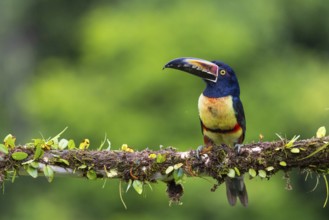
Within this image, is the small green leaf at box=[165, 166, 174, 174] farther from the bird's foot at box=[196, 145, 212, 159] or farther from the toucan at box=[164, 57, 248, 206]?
→ the toucan at box=[164, 57, 248, 206]

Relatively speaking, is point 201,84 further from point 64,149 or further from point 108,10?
point 64,149

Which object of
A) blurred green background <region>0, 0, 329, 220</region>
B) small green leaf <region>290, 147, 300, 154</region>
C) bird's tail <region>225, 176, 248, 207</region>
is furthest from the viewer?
blurred green background <region>0, 0, 329, 220</region>

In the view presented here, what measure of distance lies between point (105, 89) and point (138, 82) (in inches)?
44.4

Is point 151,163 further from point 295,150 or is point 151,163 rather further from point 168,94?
point 168,94

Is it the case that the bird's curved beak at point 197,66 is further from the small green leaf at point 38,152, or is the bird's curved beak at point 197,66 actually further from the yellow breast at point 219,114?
the small green leaf at point 38,152

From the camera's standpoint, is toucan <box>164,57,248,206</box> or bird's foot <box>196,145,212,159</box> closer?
bird's foot <box>196,145,212,159</box>

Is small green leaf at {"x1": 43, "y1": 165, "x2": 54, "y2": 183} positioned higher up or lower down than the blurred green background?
lower down

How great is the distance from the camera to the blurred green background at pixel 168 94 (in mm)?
16938

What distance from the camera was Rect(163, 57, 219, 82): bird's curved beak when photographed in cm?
765

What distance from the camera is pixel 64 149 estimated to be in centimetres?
676

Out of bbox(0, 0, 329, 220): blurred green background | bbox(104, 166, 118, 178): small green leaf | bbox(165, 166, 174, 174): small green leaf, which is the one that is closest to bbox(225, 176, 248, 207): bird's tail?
bbox(165, 166, 174, 174): small green leaf

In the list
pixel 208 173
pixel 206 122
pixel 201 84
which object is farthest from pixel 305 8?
pixel 208 173

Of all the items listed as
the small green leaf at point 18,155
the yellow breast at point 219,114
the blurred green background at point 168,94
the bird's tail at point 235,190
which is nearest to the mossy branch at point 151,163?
the small green leaf at point 18,155

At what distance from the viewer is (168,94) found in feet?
57.0
